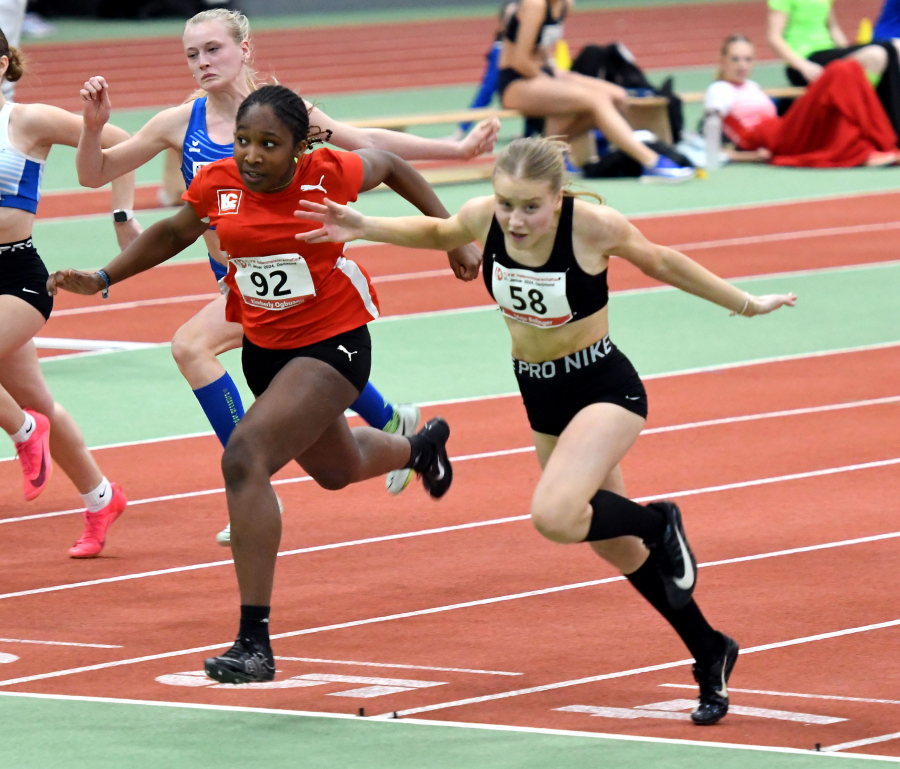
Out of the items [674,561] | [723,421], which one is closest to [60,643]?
[674,561]

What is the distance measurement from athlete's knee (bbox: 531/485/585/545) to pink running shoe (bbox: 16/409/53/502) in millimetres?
2794

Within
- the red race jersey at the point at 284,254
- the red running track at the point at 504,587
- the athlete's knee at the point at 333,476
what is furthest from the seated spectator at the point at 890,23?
the red race jersey at the point at 284,254

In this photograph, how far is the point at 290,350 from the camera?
5168 millimetres

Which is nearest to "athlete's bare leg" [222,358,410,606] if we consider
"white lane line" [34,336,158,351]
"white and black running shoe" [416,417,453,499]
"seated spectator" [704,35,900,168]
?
"white and black running shoe" [416,417,453,499]

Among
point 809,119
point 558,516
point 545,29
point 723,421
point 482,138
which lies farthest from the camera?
point 809,119

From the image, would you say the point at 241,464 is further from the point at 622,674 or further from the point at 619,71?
the point at 619,71

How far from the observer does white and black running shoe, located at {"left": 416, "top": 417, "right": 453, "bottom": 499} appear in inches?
248

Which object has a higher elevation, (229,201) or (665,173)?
(229,201)

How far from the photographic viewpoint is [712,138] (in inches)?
669

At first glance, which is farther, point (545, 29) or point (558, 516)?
point (545, 29)

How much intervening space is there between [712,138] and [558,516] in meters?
13.0

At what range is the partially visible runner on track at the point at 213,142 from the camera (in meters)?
5.79

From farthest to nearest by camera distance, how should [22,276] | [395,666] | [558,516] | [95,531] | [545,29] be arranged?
[545,29] → [95,531] → [22,276] → [395,666] → [558,516]

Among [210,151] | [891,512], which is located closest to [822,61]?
[891,512]
